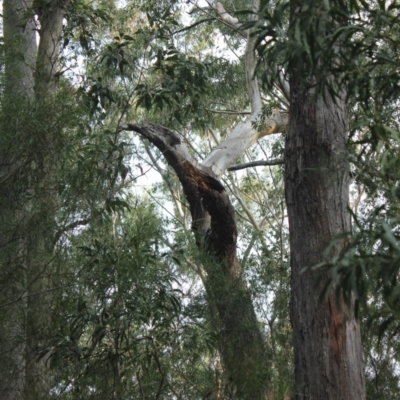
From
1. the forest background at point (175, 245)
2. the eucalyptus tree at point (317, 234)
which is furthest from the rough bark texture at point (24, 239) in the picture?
the eucalyptus tree at point (317, 234)

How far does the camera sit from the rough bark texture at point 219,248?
6075 millimetres

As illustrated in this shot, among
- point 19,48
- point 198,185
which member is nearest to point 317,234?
point 198,185

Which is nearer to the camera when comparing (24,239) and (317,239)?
(317,239)

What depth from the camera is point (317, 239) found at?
4379mm

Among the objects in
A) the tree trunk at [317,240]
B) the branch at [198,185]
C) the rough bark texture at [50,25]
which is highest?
the rough bark texture at [50,25]

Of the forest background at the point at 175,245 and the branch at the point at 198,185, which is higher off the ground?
the branch at the point at 198,185

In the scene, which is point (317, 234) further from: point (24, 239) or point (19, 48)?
point (19, 48)

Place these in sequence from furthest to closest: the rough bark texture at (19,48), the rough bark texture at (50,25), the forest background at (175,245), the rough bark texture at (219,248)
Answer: the rough bark texture at (50,25) → the rough bark texture at (219,248) → the rough bark texture at (19,48) → the forest background at (175,245)

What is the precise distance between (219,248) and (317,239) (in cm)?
237

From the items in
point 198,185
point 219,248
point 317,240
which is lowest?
point 317,240

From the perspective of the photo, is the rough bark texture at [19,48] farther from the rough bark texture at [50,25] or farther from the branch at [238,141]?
the branch at [238,141]

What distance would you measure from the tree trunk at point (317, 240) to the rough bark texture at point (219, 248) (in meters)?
1.56

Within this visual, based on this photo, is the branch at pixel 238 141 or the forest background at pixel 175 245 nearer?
the forest background at pixel 175 245

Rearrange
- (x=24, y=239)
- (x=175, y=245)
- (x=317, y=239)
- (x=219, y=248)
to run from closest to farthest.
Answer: (x=317, y=239) → (x=24, y=239) → (x=175, y=245) → (x=219, y=248)
